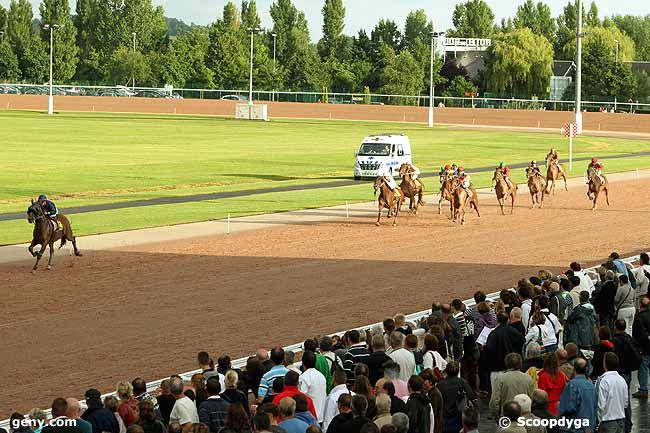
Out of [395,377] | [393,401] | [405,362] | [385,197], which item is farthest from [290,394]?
[385,197]

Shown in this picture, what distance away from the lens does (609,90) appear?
12681cm

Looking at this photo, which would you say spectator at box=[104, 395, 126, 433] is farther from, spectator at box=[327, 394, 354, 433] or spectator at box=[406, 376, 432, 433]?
spectator at box=[406, 376, 432, 433]

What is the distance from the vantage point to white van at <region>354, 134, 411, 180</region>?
178 feet

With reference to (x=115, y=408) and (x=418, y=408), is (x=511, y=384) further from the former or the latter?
(x=115, y=408)

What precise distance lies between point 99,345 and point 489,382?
7075mm

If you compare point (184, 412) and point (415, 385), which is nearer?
point (184, 412)


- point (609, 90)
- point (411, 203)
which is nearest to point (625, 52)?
point (609, 90)

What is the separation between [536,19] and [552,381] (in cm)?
18395

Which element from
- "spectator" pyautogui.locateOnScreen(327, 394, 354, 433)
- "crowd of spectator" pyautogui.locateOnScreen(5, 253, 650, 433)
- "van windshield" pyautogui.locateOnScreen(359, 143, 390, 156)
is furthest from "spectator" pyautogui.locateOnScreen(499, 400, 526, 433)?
"van windshield" pyautogui.locateOnScreen(359, 143, 390, 156)

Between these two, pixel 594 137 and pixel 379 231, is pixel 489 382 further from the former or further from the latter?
pixel 594 137

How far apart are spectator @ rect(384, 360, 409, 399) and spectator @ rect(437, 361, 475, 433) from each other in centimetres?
38

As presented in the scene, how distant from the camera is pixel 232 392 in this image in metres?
12.3

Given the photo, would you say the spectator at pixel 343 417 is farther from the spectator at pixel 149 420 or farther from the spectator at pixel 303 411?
the spectator at pixel 149 420

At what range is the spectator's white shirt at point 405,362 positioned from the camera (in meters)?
13.5
